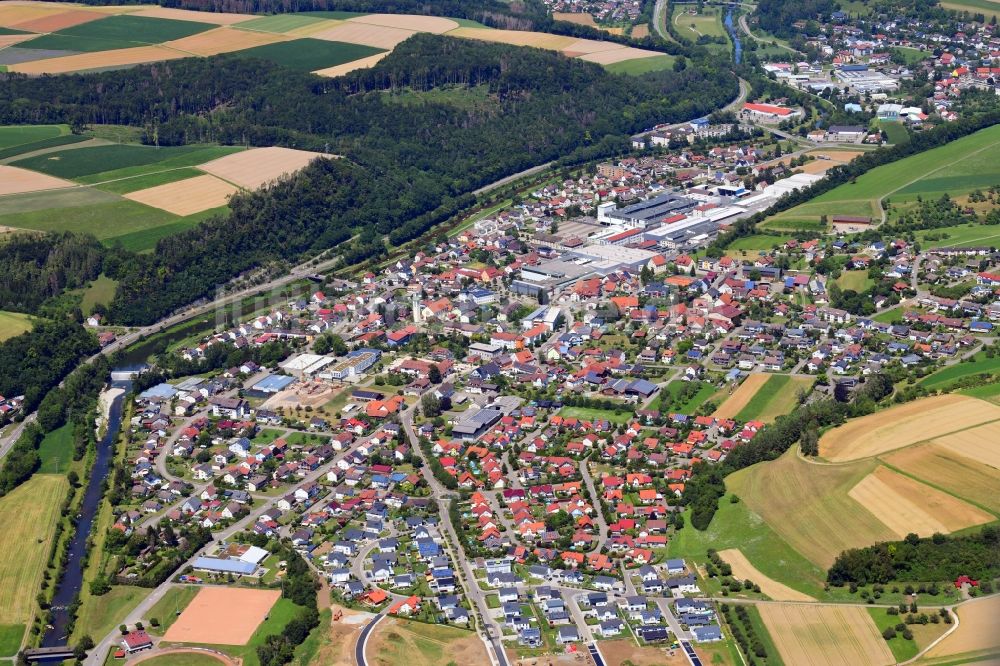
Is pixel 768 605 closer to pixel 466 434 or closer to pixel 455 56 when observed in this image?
pixel 466 434

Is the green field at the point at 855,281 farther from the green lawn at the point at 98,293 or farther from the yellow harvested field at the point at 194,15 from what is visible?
the yellow harvested field at the point at 194,15

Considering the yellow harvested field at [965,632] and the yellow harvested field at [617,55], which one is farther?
the yellow harvested field at [617,55]

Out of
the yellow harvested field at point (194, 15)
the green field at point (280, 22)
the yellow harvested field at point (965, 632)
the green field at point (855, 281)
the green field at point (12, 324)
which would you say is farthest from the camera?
the yellow harvested field at point (194, 15)

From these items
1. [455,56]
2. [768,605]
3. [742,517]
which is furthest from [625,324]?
[455,56]

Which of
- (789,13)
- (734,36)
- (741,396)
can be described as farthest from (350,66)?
(741,396)

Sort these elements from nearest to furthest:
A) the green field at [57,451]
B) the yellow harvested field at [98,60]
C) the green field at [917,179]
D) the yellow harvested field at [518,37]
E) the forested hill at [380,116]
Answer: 1. the green field at [57,451]
2. the green field at [917,179]
3. the forested hill at [380,116]
4. the yellow harvested field at [98,60]
5. the yellow harvested field at [518,37]

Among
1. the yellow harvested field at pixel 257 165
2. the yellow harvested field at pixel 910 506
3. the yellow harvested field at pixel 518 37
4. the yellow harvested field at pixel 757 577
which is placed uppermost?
the yellow harvested field at pixel 518 37

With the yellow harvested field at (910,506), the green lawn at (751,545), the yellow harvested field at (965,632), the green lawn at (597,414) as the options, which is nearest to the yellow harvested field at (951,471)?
the yellow harvested field at (910,506)
